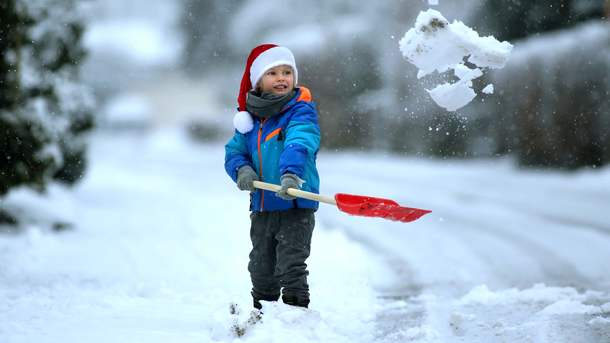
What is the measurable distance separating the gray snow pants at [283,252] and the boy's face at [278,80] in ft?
2.13

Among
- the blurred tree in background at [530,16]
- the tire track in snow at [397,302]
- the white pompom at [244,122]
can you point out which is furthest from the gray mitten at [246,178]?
the blurred tree in background at [530,16]

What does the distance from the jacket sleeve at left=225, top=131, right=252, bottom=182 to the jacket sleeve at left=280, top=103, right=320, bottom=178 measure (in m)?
0.34

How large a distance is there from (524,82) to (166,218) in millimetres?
7600

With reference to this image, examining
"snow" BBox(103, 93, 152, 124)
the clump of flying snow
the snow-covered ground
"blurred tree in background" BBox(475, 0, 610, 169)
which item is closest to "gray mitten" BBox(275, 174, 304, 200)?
the snow-covered ground

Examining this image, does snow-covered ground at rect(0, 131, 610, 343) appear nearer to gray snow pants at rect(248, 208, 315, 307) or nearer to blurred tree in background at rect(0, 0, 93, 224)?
gray snow pants at rect(248, 208, 315, 307)

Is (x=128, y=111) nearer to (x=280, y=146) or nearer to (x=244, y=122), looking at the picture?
(x=244, y=122)

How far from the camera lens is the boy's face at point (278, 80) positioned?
4.07 m

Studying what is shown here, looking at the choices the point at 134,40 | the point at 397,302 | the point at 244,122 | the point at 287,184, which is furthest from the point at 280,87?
the point at 134,40

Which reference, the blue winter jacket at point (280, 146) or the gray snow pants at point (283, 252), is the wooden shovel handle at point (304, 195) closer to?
the blue winter jacket at point (280, 146)

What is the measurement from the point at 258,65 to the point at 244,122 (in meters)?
0.33

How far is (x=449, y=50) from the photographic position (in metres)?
4.48

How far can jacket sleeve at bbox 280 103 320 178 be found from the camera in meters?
3.69

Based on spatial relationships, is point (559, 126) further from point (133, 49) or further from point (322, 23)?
point (133, 49)

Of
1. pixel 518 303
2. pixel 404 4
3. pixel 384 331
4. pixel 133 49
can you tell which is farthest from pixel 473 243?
pixel 133 49
